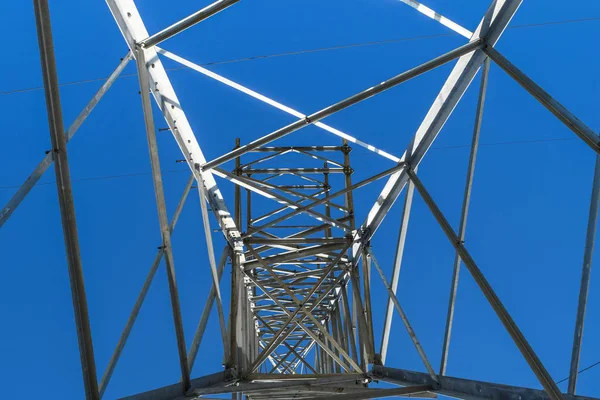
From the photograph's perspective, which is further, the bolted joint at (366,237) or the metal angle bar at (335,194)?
the bolted joint at (366,237)

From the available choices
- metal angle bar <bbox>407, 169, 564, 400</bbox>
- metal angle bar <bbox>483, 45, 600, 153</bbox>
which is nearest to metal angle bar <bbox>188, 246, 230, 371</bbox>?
metal angle bar <bbox>407, 169, 564, 400</bbox>

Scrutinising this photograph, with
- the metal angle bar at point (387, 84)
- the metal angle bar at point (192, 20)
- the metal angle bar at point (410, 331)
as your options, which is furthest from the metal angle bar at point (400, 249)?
the metal angle bar at point (192, 20)

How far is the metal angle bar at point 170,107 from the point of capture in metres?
7.79

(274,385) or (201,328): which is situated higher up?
(201,328)

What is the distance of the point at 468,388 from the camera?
24.0 ft

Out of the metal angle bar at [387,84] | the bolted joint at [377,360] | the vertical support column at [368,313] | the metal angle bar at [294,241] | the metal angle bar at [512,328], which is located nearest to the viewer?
the metal angle bar at [512,328]

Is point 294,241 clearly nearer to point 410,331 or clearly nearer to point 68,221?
point 410,331

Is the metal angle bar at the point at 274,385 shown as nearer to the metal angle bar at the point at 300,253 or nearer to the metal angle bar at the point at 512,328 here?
the metal angle bar at the point at 300,253

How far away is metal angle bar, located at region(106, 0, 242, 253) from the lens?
7789 millimetres

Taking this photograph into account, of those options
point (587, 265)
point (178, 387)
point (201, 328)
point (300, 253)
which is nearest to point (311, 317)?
point (300, 253)

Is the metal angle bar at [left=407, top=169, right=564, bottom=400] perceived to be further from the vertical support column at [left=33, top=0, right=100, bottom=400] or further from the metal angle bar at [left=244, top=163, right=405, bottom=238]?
the vertical support column at [left=33, top=0, right=100, bottom=400]

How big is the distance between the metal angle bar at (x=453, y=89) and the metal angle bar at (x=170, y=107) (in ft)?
12.4

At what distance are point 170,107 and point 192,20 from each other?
2.83 meters

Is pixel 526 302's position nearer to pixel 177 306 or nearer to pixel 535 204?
pixel 535 204
